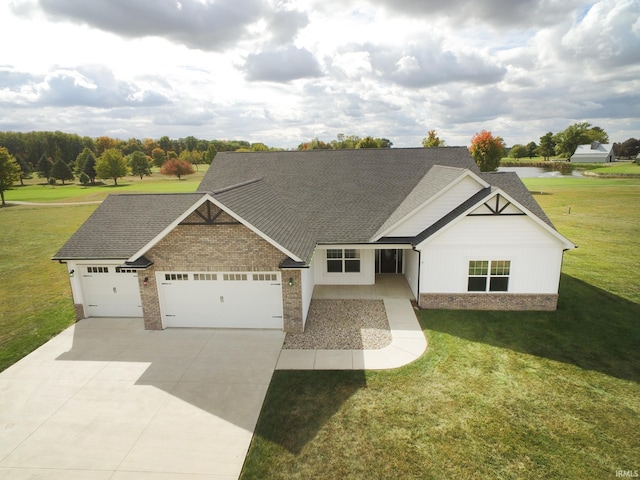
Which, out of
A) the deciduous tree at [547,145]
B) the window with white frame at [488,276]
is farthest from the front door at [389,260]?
the deciduous tree at [547,145]

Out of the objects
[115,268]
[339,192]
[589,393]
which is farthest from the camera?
[339,192]

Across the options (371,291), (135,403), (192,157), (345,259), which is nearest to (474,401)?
(371,291)

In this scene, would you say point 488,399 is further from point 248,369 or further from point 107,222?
point 107,222

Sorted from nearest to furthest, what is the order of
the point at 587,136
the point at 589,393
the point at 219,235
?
the point at 589,393 < the point at 219,235 < the point at 587,136

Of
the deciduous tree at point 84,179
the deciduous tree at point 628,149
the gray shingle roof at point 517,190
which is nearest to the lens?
the gray shingle roof at point 517,190

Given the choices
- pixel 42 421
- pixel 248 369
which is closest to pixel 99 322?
pixel 42 421

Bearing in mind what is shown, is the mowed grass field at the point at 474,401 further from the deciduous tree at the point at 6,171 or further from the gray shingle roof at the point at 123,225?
the deciduous tree at the point at 6,171
